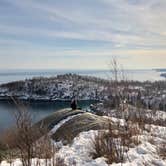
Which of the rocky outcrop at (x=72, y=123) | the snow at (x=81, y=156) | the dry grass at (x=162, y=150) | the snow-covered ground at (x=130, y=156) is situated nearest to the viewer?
the snow-covered ground at (x=130, y=156)

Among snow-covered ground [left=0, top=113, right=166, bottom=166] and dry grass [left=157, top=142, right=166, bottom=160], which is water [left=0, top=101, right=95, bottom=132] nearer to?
snow-covered ground [left=0, top=113, right=166, bottom=166]

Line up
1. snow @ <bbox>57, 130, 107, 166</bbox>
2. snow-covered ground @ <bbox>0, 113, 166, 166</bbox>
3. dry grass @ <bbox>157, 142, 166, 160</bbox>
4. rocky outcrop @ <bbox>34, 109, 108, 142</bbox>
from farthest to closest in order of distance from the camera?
rocky outcrop @ <bbox>34, 109, 108, 142</bbox> → dry grass @ <bbox>157, 142, 166, 160</bbox> → snow @ <bbox>57, 130, 107, 166</bbox> → snow-covered ground @ <bbox>0, 113, 166, 166</bbox>

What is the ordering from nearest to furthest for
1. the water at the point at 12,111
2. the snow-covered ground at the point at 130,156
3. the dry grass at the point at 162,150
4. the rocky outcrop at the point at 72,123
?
the water at the point at 12,111
the snow-covered ground at the point at 130,156
the dry grass at the point at 162,150
the rocky outcrop at the point at 72,123

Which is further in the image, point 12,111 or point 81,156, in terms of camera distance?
point 81,156

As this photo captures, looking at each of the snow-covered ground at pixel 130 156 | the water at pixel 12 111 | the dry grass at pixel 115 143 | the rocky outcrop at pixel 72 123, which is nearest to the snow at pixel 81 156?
the snow-covered ground at pixel 130 156

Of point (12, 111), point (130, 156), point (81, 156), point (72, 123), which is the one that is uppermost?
point (12, 111)

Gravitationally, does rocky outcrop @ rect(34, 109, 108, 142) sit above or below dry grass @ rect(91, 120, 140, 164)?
below

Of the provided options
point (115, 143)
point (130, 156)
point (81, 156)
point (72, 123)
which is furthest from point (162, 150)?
point (72, 123)

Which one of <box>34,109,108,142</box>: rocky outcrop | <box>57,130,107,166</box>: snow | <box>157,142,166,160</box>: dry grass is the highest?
<box>157,142,166,160</box>: dry grass

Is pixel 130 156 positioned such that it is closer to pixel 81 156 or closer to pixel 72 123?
pixel 81 156

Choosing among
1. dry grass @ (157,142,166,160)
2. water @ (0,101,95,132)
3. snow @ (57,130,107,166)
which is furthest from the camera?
dry grass @ (157,142,166,160)

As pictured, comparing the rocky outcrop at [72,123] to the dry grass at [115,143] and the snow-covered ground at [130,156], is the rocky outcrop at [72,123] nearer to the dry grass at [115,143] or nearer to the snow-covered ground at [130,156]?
the dry grass at [115,143]

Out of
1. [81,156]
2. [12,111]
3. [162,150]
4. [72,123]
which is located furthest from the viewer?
[72,123]

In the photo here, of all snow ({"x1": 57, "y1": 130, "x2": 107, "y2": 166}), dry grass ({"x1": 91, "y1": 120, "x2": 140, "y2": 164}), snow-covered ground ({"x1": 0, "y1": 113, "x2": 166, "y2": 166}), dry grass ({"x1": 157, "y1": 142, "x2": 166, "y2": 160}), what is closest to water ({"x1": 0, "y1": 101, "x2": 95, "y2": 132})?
snow-covered ground ({"x1": 0, "y1": 113, "x2": 166, "y2": 166})
